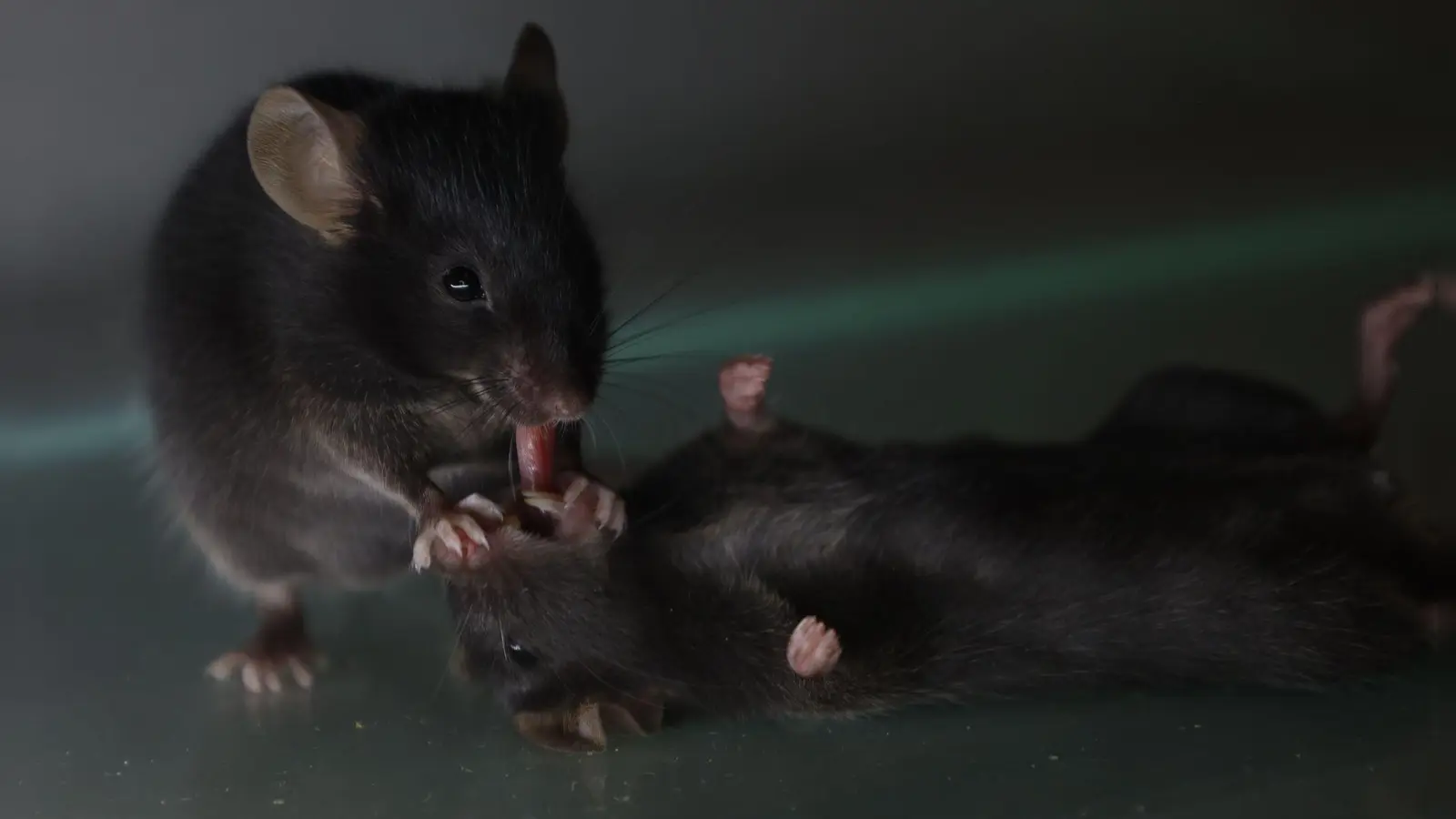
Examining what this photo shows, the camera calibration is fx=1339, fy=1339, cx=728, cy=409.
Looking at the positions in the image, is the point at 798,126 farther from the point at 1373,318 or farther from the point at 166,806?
the point at 166,806

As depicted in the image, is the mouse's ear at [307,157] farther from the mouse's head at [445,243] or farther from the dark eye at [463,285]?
the dark eye at [463,285]

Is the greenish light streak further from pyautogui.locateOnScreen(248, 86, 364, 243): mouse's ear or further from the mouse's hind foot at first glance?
pyautogui.locateOnScreen(248, 86, 364, 243): mouse's ear

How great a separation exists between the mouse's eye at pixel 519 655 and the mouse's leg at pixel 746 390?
1.59 feet

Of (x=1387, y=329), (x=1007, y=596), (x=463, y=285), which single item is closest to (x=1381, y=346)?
(x=1387, y=329)

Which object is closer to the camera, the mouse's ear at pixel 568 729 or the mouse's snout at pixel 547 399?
the mouse's snout at pixel 547 399

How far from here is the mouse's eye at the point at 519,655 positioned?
5.82 ft

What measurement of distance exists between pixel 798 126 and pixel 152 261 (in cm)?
129

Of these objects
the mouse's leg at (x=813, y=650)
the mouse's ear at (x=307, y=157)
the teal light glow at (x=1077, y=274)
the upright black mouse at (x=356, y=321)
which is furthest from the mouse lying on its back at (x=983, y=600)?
the teal light glow at (x=1077, y=274)

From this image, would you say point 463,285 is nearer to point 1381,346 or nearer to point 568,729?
point 568,729

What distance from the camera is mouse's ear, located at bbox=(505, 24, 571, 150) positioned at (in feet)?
5.94

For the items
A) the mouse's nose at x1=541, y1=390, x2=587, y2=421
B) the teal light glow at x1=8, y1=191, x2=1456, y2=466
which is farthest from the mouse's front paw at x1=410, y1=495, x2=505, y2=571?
the teal light glow at x1=8, y1=191, x2=1456, y2=466

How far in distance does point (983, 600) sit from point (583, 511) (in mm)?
542

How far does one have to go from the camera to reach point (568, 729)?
1704mm

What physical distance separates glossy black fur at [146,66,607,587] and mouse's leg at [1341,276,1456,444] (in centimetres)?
123
